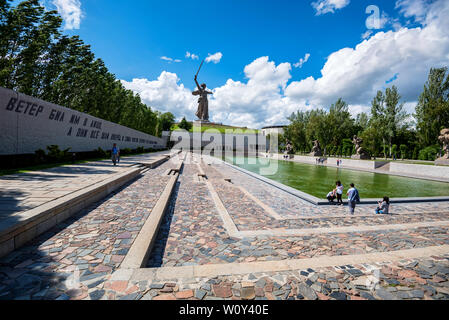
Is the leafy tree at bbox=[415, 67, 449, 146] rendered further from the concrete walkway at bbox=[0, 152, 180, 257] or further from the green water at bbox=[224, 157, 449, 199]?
the concrete walkway at bbox=[0, 152, 180, 257]

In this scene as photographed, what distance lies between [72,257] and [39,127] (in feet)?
44.7

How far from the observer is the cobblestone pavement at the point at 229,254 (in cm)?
275

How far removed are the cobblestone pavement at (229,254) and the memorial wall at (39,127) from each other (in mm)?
8801

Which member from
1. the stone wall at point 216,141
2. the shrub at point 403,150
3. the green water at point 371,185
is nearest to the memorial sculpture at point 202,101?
the stone wall at point 216,141

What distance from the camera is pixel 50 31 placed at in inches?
691

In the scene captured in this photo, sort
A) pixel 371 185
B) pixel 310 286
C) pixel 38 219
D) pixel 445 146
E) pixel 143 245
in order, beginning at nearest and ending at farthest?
pixel 310 286 → pixel 143 245 → pixel 38 219 → pixel 371 185 → pixel 445 146

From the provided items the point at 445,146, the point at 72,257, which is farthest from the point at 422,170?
the point at 72,257

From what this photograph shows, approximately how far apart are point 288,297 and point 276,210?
4735 mm

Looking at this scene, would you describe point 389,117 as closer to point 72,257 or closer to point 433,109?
point 433,109

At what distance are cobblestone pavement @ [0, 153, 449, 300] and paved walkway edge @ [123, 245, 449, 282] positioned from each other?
0.07 metres

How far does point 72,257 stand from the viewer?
3.35 m
